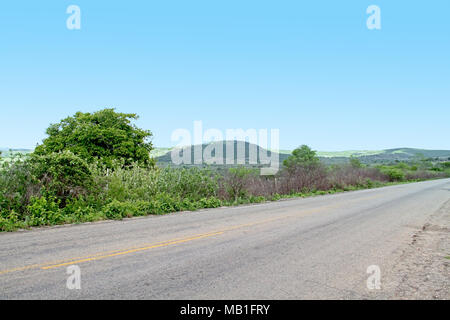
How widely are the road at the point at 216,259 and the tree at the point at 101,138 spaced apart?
23.5 meters

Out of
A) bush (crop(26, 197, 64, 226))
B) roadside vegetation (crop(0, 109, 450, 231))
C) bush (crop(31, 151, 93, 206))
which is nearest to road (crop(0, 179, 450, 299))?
bush (crop(26, 197, 64, 226))

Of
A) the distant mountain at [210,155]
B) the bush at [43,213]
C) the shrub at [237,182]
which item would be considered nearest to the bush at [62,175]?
the bush at [43,213]

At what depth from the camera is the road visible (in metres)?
4.59

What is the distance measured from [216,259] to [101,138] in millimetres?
30558

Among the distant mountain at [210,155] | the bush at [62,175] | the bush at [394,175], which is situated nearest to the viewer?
the bush at [62,175]

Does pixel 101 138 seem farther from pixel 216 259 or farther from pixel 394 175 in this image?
pixel 394 175

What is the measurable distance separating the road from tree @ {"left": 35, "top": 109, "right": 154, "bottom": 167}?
23.5m

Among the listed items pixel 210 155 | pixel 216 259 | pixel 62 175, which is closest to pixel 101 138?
pixel 210 155

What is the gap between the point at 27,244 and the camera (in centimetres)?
717

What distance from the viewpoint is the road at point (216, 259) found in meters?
4.59

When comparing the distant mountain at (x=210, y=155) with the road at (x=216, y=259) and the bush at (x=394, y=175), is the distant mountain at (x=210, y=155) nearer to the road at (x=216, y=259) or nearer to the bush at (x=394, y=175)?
the road at (x=216, y=259)

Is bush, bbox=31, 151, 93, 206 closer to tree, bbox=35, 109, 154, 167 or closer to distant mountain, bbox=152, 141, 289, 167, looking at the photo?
distant mountain, bbox=152, 141, 289, 167
